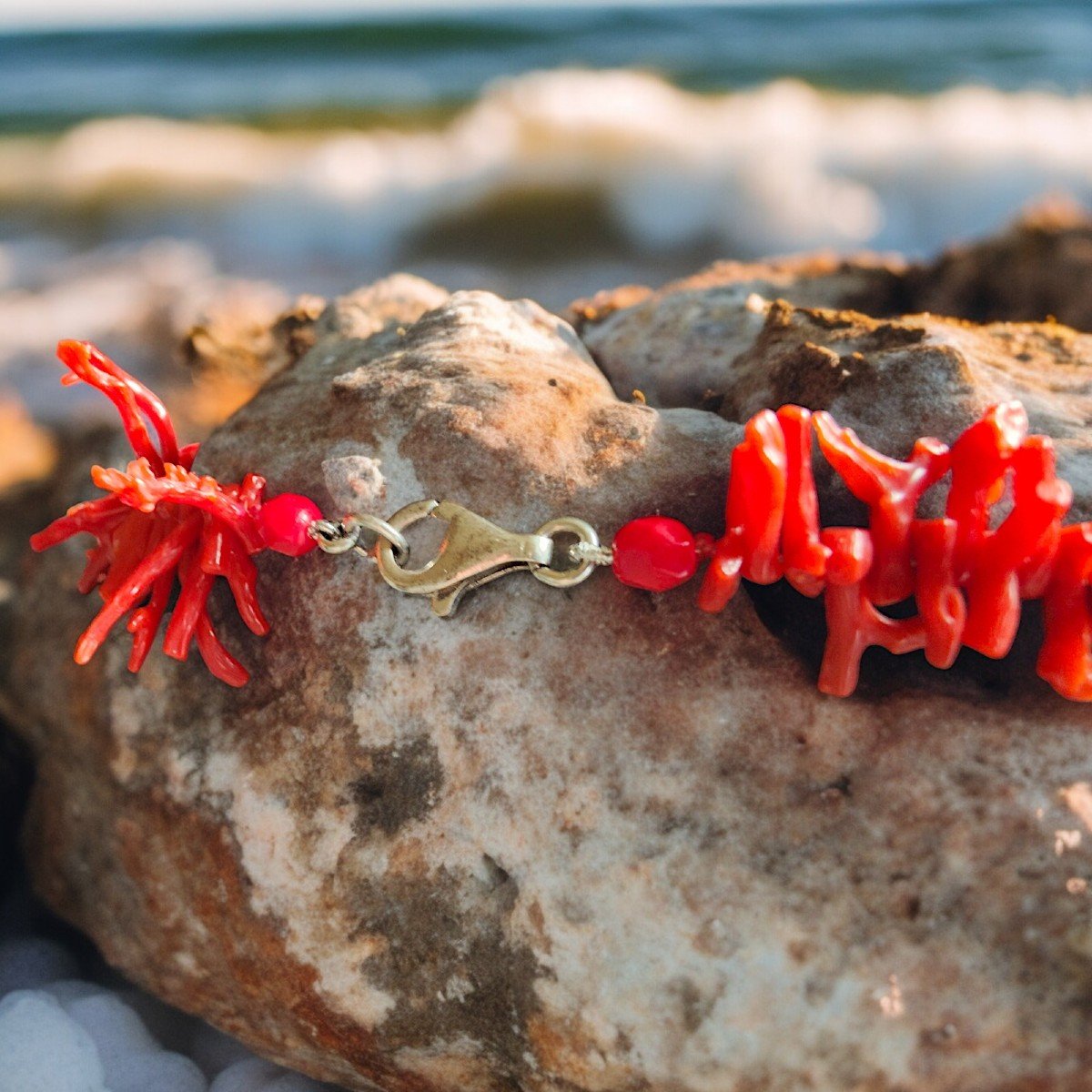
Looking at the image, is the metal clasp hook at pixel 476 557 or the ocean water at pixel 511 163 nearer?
the metal clasp hook at pixel 476 557

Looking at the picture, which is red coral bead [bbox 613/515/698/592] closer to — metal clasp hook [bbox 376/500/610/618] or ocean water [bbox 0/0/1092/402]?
metal clasp hook [bbox 376/500/610/618]

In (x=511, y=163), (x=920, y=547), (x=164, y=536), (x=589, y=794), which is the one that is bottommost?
(x=511, y=163)

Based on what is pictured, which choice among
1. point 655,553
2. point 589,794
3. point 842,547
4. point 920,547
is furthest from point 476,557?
point 920,547

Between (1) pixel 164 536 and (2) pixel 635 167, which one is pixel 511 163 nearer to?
(2) pixel 635 167

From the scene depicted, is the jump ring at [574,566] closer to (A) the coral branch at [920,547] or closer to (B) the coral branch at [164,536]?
(A) the coral branch at [920,547]

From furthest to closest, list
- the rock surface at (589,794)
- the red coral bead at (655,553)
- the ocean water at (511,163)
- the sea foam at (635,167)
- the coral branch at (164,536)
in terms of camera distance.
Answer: the sea foam at (635,167) < the ocean water at (511,163) < the coral branch at (164,536) < the red coral bead at (655,553) < the rock surface at (589,794)

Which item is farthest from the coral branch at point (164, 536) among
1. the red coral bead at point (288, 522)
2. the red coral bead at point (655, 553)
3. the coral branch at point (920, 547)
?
the coral branch at point (920, 547)
